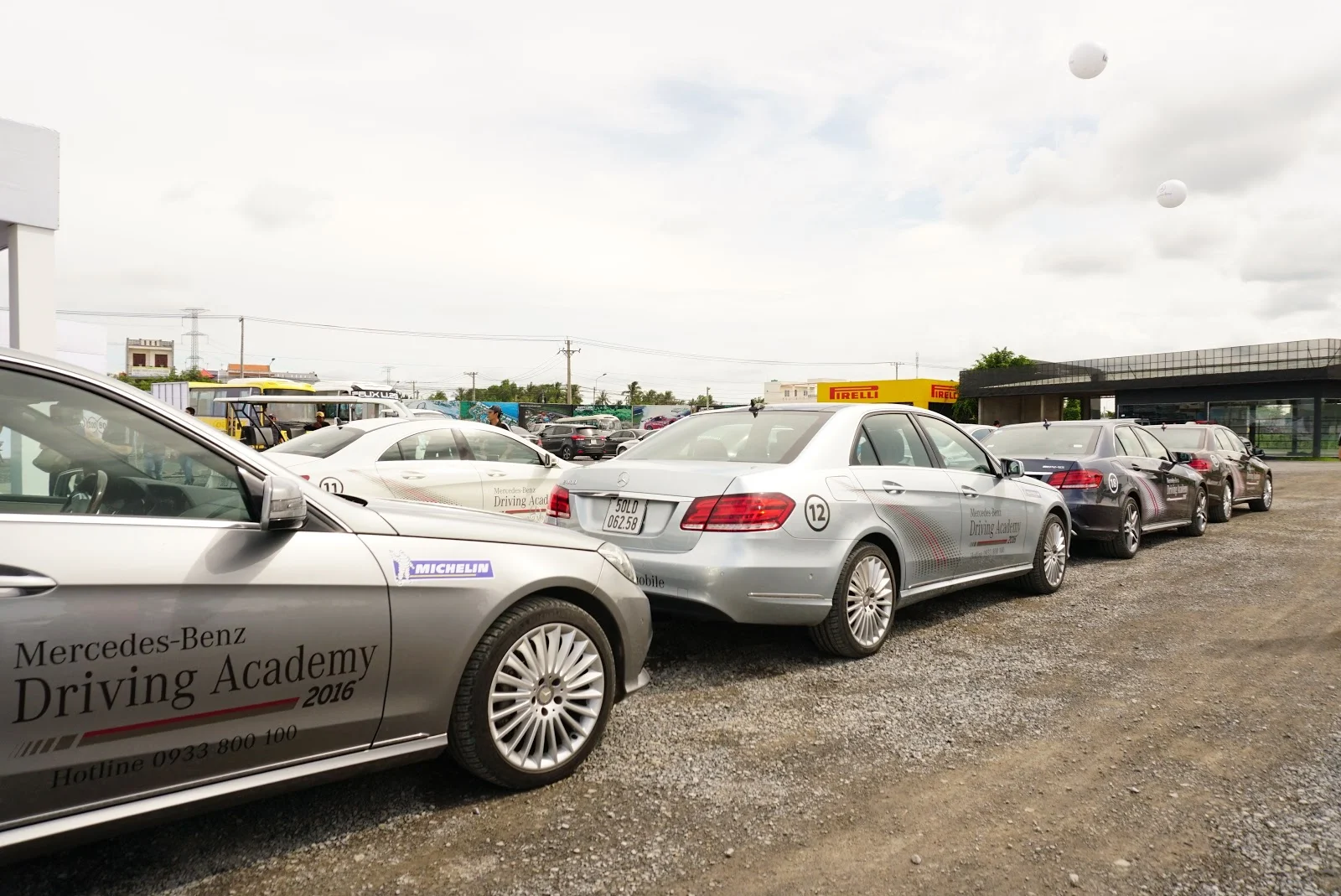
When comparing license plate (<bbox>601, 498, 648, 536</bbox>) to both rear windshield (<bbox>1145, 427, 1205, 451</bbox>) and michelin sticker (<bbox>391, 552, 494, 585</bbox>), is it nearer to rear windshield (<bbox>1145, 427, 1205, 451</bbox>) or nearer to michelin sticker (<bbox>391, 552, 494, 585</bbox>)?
michelin sticker (<bbox>391, 552, 494, 585</bbox>)

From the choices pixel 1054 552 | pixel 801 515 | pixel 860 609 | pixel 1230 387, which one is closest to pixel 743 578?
pixel 801 515

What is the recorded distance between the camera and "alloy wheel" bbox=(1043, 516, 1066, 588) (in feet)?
23.0

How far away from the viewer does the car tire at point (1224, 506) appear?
40.5 feet

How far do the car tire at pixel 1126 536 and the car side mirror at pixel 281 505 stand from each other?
826 cm

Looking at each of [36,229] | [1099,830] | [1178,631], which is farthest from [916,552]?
[36,229]

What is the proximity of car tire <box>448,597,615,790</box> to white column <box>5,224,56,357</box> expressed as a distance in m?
8.49

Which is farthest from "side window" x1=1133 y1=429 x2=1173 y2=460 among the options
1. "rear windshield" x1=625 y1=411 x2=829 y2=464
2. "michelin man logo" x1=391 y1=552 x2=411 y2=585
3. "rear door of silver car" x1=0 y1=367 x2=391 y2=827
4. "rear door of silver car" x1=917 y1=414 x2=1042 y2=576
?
"rear door of silver car" x1=0 y1=367 x2=391 y2=827

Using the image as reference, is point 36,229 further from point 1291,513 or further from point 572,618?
point 1291,513

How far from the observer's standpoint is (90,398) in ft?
8.41

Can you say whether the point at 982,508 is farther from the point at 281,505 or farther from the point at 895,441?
the point at 281,505

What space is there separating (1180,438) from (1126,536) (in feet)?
16.5

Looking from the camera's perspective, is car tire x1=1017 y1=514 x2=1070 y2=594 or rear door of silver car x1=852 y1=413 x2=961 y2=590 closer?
rear door of silver car x1=852 y1=413 x2=961 y2=590

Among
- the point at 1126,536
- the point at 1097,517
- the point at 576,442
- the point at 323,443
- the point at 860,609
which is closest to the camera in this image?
the point at 860,609

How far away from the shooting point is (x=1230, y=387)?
40906 mm
